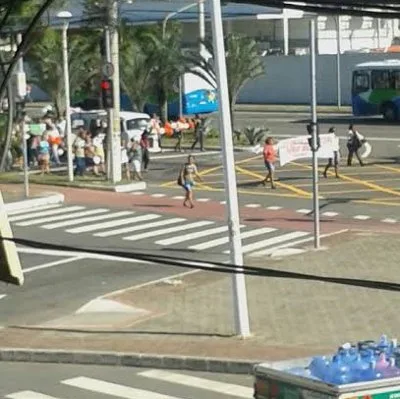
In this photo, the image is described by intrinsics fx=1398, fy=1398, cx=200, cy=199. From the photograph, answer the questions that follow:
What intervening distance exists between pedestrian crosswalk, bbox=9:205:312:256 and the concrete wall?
44.6m

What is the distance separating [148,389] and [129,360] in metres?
1.52

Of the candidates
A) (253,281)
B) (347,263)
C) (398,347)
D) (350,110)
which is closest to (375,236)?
(347,263)

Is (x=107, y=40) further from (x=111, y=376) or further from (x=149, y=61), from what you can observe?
(x=111, y=376)

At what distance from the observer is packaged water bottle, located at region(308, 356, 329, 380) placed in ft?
32.4

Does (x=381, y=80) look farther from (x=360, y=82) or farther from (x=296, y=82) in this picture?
(x=296, y=82)

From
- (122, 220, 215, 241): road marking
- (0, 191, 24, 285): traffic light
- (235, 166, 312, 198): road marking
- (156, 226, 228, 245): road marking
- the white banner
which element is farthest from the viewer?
(235, 166, 312, 198): road marking

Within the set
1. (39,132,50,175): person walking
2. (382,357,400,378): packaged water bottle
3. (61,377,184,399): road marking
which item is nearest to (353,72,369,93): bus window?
(39,132,50,175): person walking

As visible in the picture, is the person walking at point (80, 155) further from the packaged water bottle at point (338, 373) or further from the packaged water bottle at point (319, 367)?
the packaged water bottle at point (338, 373)

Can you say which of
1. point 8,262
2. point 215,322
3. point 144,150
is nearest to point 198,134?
point 144,150

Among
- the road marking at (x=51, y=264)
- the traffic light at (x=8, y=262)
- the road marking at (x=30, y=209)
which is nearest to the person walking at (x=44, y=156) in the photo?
the road marking at (x=30, y=209)

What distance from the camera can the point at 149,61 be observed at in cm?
5647

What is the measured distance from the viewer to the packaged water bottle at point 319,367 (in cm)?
989

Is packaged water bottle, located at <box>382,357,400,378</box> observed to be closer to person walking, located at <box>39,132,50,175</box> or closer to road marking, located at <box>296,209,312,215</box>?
road marking, located at <box>296,209,312,215</box>

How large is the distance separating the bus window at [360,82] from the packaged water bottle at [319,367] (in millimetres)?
55602
